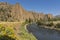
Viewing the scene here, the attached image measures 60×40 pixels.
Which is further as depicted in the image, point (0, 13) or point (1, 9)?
point (1, 9)

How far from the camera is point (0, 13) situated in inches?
4828

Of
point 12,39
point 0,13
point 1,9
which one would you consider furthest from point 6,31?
point 1,9

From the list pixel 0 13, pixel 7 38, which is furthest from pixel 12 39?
pixel 0 13

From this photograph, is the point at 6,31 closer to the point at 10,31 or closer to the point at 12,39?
the point at 10,31

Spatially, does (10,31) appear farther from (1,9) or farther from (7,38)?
(1,9)

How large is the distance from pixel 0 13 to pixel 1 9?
36.5 feet

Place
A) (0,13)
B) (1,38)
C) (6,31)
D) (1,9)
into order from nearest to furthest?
1. (1,38)
2. (6,31)
3. (0,13)
4. (1,9)

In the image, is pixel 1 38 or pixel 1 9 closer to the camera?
pixel 1 38

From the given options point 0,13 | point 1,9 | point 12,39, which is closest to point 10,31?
point 12,39

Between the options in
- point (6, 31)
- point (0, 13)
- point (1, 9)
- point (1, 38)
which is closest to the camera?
point (1, 38)

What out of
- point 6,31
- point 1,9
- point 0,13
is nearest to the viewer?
point 6,31

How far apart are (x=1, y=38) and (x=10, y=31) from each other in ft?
15.5

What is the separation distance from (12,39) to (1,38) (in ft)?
5.68

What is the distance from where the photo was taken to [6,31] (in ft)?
97.5
